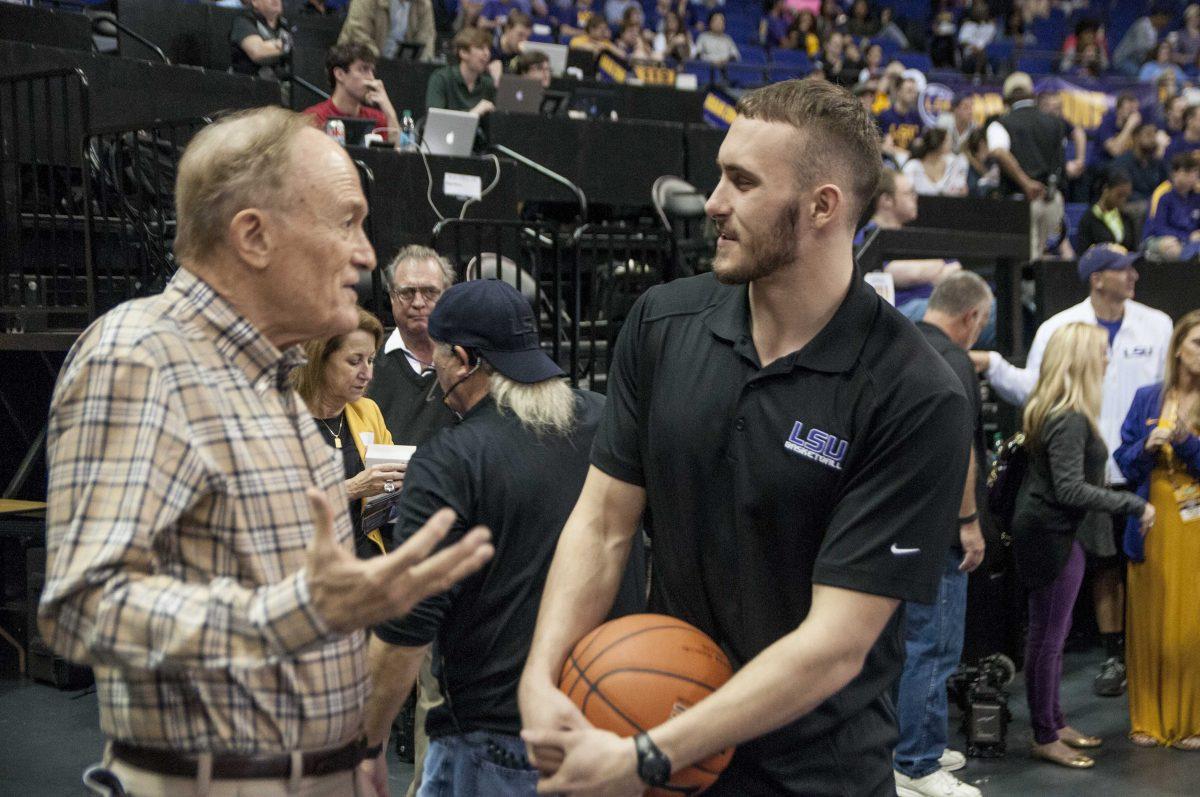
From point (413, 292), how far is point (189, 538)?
3.86 meters

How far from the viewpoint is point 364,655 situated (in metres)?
Answer: 2.15

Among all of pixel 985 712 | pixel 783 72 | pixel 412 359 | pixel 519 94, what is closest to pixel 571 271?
pixel 519 94

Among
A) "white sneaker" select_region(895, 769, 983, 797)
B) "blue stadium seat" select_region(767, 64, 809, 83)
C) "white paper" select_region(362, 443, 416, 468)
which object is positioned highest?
"blue stadium seat" select_region(767, 64, 809, 83)

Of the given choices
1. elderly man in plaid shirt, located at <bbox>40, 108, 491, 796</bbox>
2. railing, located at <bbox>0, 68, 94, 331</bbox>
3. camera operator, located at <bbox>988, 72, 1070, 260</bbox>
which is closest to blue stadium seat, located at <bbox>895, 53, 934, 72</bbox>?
camera operator, located at <bbox>988, 72, 1070, 260</bbox>

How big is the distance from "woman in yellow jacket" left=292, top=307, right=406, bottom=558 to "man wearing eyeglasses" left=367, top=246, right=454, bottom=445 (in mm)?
335

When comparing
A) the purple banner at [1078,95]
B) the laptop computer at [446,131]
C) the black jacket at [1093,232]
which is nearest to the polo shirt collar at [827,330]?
the laptop computer at [446,131]

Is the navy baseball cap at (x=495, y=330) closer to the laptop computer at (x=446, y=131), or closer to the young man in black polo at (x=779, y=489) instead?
the young man in black polo at (x=779, y=489)

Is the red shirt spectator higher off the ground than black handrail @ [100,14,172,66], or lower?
lower

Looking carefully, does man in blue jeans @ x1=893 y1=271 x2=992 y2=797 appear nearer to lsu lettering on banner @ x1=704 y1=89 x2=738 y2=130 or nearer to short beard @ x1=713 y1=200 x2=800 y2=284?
short beard @ x1=713 y1=200 x2=800 y2=284

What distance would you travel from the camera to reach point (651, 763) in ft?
6.90

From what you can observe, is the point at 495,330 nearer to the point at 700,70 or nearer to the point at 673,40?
the point at 673,40

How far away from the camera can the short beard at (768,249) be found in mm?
2320

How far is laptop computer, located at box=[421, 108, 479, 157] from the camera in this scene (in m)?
9.25

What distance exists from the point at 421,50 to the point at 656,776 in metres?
11.1
